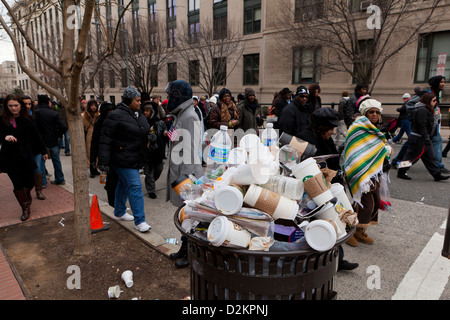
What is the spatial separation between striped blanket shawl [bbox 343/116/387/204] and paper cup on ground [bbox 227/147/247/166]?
2206 mm

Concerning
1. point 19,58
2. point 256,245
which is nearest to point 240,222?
point 256,245

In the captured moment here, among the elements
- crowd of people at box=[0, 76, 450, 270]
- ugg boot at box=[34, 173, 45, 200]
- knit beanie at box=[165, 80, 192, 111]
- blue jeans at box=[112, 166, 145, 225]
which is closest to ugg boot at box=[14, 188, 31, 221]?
crowd of people at box=[0, 76, 450, 270]

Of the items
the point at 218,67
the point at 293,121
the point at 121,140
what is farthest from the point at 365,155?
the point at 218,67

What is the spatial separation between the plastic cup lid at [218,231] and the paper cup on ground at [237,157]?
0.47 meters

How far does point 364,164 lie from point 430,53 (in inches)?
672

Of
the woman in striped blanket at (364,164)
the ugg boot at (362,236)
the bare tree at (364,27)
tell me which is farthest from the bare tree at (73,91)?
the bare tree at (364,27)

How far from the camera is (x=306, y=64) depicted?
20734mm

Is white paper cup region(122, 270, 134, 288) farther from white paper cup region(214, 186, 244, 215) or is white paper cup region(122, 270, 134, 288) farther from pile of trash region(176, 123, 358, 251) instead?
white paper cup region(214, 186, 244, 215)

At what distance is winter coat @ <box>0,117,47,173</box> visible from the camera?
4750 millimetres

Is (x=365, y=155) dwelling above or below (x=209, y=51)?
below

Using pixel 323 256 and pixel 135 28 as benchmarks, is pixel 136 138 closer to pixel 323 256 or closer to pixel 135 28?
pixel 323 256

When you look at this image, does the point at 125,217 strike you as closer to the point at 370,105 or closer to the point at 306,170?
the point at 306,170

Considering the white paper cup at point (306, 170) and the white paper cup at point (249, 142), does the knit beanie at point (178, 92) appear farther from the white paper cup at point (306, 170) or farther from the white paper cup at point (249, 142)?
the white paper cup at point (306, 170)

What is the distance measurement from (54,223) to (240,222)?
394 centimetres
